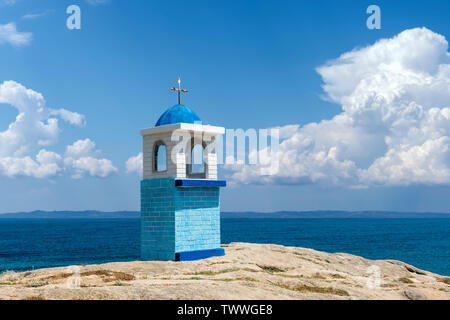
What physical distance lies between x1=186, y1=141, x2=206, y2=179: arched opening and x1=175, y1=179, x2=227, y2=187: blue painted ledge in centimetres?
90

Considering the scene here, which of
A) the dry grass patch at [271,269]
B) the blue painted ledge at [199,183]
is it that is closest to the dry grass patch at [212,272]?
the dry grass patch at [271,269]

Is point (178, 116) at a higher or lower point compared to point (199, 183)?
higher

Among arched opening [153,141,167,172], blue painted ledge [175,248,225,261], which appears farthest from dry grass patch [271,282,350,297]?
arched opening [153,141,167,172]

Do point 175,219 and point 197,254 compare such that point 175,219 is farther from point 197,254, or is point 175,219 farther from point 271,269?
point 271,269

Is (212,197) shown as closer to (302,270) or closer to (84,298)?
(302,270)

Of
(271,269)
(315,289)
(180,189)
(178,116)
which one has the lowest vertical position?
(271,269)

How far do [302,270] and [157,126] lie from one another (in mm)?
9174

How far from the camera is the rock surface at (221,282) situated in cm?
1288

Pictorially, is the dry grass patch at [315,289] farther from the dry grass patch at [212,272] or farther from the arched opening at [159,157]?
the arched opening at [159,157]

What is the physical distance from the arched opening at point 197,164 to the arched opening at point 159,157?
4.43 feet

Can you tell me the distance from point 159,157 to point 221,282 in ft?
29.6

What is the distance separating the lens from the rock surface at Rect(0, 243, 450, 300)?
12875 millimetres

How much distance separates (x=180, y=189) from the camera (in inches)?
866

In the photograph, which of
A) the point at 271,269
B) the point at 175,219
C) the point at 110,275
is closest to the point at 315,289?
the point at 271,269
